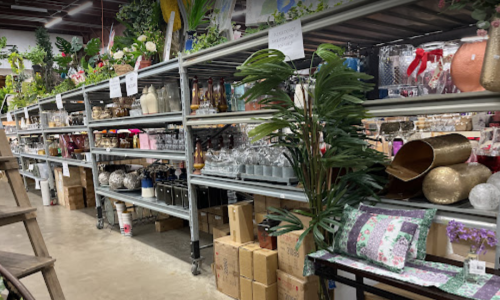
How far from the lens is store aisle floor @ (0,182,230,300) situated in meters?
2.88

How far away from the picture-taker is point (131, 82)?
11.9 feet

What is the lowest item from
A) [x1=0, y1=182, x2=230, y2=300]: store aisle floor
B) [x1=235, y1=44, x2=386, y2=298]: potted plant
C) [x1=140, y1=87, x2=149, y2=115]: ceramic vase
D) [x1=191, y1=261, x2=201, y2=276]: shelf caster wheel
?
[x1=0, y1=182, x2=230, y2=300]: store aisle floor

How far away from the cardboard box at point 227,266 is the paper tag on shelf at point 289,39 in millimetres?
1454

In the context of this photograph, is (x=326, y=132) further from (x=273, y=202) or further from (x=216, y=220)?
(x=216, y=220)

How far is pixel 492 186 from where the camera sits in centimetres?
149

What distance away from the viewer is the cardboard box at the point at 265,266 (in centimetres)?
239

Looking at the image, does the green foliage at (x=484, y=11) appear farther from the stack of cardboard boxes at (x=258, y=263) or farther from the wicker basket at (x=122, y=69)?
the wicker basket at (x=122, y=69)

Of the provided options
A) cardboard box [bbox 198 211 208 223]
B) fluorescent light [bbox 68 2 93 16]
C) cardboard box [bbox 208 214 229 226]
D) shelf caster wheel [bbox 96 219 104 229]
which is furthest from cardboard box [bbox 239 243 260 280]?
fluorescent light [bbox 68 2 93 16]

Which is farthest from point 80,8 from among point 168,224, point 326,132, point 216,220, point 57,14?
point 326,132

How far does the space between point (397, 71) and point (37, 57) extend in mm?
7051

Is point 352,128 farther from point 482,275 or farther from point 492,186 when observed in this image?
point 482,275

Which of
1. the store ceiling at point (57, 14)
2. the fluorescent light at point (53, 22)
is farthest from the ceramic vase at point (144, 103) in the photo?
the fluorescent light at point (53, 22)

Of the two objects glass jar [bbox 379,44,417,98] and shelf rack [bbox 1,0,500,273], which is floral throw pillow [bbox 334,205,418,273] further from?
glass jar [bbox 379,44,417,98]

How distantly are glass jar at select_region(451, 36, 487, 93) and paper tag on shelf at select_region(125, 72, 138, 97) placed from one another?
2.90 metres
